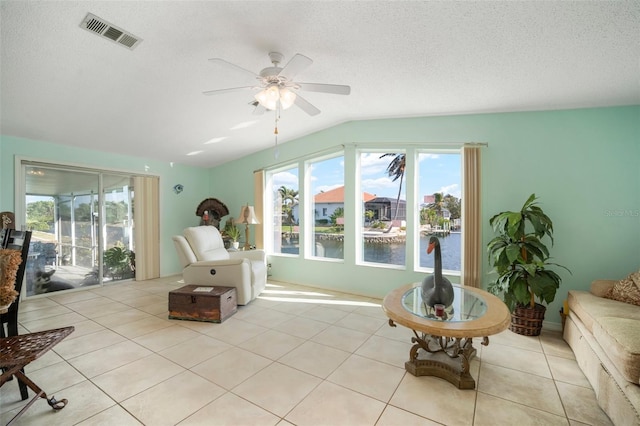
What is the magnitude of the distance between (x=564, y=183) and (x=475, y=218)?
3.04 ft

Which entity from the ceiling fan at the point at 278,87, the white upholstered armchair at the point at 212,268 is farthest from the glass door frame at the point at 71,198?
the ceiling fan at the point at 278,87

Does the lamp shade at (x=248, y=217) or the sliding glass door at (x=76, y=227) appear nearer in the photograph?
the sliding glass door at (x=76, y=227)

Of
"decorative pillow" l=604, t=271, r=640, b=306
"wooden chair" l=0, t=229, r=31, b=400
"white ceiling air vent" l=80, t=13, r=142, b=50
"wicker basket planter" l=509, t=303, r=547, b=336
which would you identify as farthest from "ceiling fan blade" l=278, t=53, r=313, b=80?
"decorative pillow" l=604, t=271, r=640, b=306

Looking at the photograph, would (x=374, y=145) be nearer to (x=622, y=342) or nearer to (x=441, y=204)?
(x=441, y=204)

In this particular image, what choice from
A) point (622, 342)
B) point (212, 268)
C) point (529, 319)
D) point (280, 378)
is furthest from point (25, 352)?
point (529, 319)

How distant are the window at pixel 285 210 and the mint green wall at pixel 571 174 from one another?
2.35 metres

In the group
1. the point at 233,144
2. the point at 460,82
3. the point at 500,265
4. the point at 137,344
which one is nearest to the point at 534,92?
the point at 460,82

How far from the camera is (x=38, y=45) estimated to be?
6.38 feet

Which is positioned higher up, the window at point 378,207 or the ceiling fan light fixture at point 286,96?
the ceiling fan light fixture at point 286,96

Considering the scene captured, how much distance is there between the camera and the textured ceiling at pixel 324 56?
171cm

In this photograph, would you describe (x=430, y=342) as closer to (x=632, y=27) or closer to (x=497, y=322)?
(x=497, y=322)

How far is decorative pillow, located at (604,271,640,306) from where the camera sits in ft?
7.20

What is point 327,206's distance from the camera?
464cm

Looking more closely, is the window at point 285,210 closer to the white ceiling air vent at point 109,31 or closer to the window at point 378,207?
the window at point 378,207
